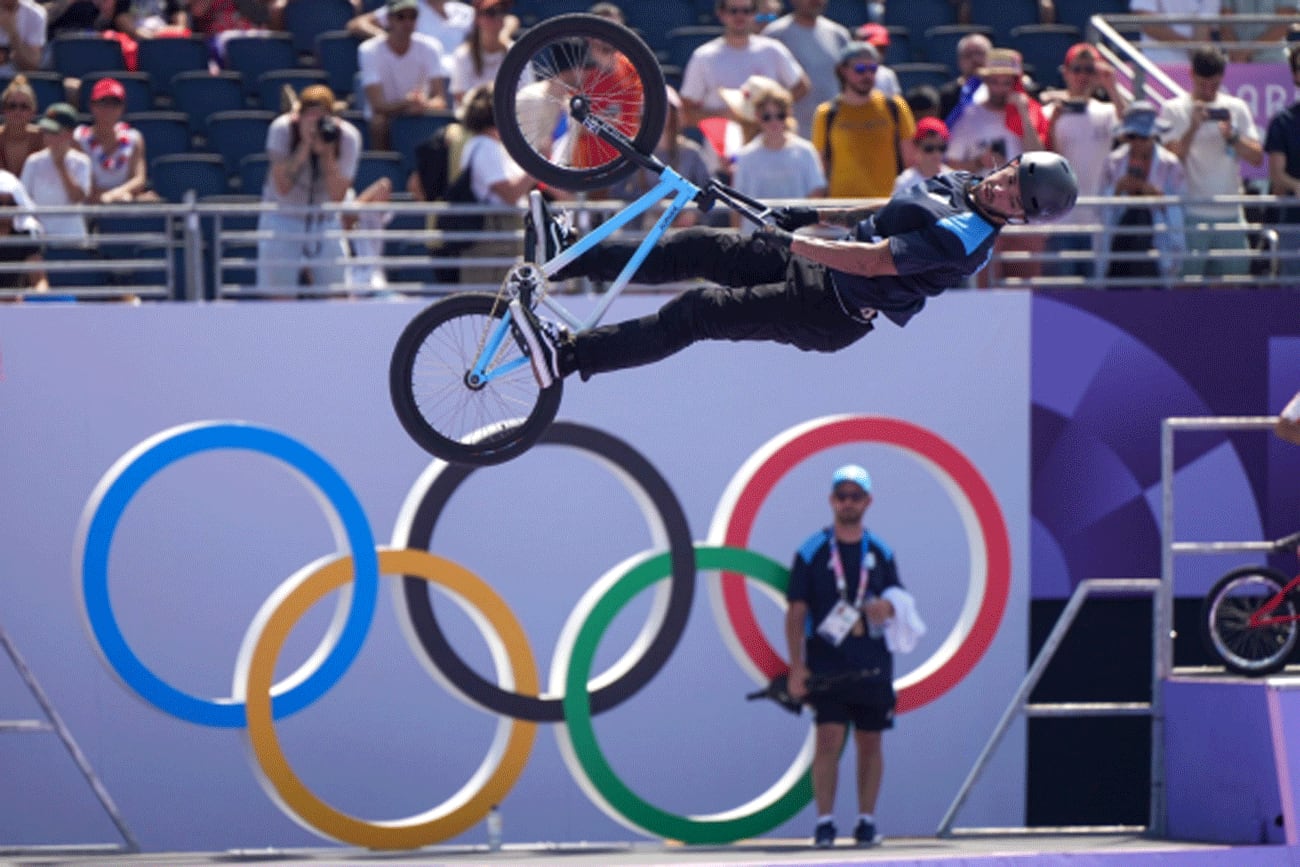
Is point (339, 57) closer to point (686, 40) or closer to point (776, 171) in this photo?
point (686, 40)

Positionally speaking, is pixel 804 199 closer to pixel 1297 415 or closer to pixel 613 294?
pixel 1297 415

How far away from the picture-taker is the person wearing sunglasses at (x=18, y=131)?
11.5 meters

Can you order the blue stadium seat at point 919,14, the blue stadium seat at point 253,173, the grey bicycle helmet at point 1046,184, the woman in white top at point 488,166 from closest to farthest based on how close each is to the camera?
the grey bicycle helmet at point 1046,184 < the woman in white top at point 488,166 < the blue stadium seat at point 253,173 < the blue stadium seat at point 919,14

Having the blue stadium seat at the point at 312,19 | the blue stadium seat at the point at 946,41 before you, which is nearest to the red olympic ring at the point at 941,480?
the blue stadium seat at the point at 946,41

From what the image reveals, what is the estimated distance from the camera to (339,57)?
1274cm

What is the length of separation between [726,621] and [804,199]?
217 centimetres

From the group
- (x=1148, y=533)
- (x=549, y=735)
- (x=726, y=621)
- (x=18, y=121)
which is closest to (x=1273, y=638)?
(x=1148, y=533)

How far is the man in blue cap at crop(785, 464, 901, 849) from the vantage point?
34.7ft

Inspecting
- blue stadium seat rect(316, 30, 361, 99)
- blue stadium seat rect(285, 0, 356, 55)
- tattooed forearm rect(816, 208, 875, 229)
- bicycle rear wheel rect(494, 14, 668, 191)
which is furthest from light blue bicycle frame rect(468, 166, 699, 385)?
blue stadium seat rect(285, 0, 356, 55)

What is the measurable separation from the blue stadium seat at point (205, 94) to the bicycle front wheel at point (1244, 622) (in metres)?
6.12

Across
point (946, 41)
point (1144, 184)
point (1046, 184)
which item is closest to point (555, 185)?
point (1046, 184)

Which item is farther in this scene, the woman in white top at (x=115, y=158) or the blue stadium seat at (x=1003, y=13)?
the blue stadium seat at (x=1003, y=13)

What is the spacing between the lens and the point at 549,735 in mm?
11328

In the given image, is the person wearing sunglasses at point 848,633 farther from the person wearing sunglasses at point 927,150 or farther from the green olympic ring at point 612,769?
the person wearing sunglasses at point 927,150
